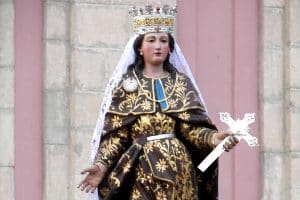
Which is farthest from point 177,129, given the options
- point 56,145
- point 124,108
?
point 56,145

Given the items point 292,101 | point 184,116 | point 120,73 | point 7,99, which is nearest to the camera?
point 184,116

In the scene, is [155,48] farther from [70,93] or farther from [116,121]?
[70,93]

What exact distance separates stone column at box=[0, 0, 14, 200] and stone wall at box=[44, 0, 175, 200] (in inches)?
9.5

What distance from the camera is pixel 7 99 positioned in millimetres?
16469

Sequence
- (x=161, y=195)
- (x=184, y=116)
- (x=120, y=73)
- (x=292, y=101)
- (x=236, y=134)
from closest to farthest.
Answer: (x=236, y=134)
(x=161, y=195)
(x=184, y=116)
(x=120, y=73)
(x=292, y=101)

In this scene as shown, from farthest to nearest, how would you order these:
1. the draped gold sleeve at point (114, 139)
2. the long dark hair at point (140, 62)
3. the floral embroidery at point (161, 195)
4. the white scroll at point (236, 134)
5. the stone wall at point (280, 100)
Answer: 1. the stone wall at point (280, 100)
2. the long dark hair at point (140, 62)
3. the draped gold sleeve at point (114, 139)
4. the floral embroidery at point (161, 195)
5. the white scroll at point (236, 134)

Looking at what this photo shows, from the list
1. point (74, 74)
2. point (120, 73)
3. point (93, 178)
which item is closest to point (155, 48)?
point (120, 73)

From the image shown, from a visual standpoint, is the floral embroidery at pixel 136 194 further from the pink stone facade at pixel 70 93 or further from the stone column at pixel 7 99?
the stone column at pixel 7 99

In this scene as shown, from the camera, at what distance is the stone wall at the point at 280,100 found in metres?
17.0

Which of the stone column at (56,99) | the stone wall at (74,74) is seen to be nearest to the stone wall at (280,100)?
the stone wall at (74,74)

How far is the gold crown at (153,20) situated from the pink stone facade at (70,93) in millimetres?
2856

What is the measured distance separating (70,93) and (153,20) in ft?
9.74

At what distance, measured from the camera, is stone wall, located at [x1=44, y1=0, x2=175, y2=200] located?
16406 millimetres

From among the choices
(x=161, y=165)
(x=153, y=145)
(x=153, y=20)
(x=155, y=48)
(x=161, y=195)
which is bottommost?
(x=161, y=195)
